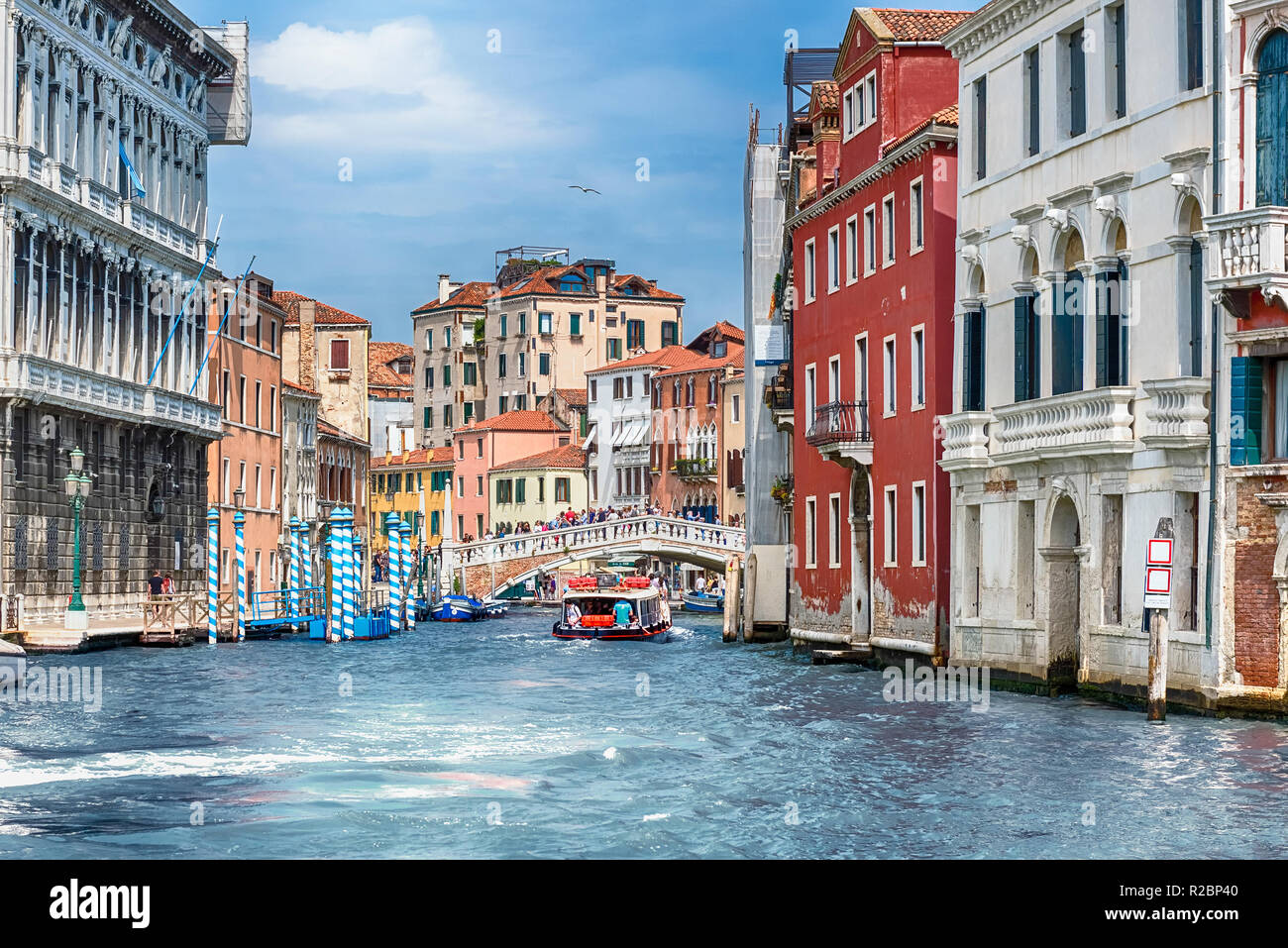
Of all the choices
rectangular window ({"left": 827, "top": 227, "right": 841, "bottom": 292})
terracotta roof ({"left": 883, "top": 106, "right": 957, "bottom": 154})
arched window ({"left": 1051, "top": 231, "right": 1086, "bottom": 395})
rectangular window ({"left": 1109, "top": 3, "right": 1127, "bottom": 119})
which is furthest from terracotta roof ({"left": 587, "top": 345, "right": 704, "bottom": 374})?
rectangular window ({"left": 1109, "top": 3, "right": 1127, "bottom": 119})

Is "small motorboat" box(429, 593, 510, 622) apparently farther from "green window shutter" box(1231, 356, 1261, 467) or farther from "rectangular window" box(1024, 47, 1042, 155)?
"green window shutter" box(1231, 356, 1261, 467)

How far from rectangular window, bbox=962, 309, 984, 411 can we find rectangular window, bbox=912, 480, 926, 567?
221 cm

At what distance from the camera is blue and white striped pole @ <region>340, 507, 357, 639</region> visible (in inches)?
1670

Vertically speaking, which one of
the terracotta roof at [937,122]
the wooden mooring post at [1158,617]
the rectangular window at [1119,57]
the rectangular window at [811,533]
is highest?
the terracotta roof at [937,122]

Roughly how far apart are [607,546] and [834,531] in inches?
1114

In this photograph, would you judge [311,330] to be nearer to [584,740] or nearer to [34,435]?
[34,435]

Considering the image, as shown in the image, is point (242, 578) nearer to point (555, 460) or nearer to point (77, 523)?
point (77, 523)

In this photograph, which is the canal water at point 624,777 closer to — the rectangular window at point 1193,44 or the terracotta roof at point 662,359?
the rectangular window at point 1193,44

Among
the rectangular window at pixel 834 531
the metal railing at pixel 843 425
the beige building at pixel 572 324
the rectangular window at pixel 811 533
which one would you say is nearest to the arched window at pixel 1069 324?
the metal railing at pixel 843 425

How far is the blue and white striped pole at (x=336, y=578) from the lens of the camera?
1666 inches

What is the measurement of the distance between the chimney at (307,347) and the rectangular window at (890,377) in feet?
134

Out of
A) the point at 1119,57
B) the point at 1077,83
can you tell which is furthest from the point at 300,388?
the point at 1119,57

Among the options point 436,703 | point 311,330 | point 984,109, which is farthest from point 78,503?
point 311,330

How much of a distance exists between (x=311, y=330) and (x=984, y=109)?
152ft
